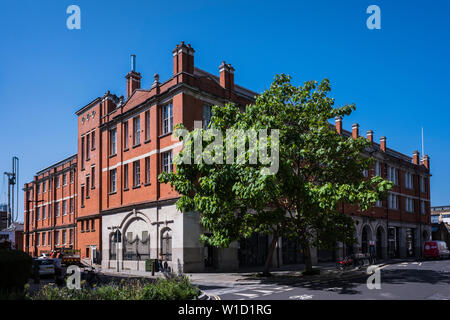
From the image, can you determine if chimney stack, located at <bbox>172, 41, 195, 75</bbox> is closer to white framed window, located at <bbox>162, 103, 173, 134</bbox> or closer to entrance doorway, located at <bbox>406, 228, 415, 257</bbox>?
white framed window, located at <bbox>162, 103, 173, 134</bbox>

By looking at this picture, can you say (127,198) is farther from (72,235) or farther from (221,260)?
(72,235)

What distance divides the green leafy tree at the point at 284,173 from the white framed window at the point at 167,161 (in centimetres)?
929

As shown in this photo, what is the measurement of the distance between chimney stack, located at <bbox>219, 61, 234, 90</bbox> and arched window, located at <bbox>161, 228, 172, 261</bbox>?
40.0 feet

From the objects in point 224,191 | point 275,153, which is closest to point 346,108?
point 275,153

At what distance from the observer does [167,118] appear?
106 ft

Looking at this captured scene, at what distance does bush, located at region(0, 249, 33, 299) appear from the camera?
12109 mm

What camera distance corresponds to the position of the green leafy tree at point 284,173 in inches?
765

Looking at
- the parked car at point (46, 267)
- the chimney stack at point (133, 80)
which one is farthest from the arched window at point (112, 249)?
the chimney stack at point (133, 80)

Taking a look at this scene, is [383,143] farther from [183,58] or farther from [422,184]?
[183,58]

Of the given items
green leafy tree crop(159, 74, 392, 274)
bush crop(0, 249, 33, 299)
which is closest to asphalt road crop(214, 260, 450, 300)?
green leafy tree crop(159, 74, 392, 274)

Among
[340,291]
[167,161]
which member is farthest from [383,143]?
[340,291]
